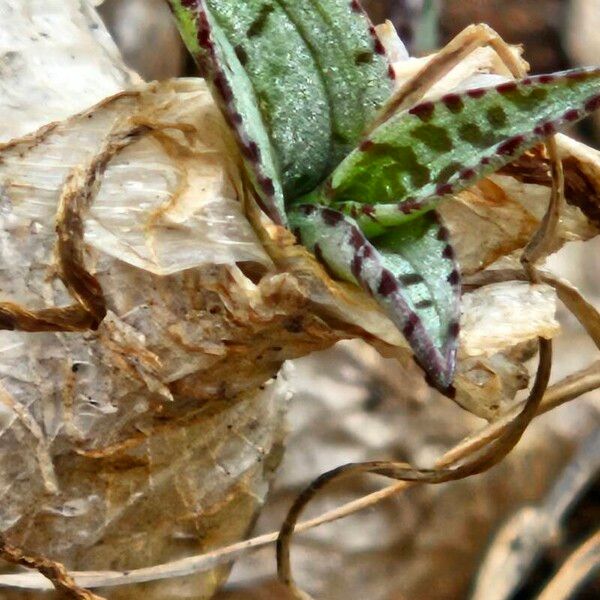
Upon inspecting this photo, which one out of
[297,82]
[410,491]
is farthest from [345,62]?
[410,491]

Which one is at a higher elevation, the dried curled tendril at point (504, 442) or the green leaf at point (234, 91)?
the green leaf at point (234, 91)

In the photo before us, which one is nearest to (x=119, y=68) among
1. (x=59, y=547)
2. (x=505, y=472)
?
(x=59, y=547)

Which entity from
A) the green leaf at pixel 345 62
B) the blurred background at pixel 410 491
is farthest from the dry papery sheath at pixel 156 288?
the blurred background at pixel 410 491

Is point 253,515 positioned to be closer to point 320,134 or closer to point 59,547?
point 59,547

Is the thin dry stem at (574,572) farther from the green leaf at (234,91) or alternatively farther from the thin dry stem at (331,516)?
the green leaf at (234,91)

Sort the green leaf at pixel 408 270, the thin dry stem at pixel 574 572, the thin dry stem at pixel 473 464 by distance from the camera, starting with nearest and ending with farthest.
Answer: the green leaf at pixel 408 270 → the thin dry stem at pixel 473 464 → the thin dry stem at pixel 574 572

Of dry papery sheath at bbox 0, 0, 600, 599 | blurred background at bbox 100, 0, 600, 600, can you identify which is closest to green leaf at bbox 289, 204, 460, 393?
dry papery sheath at bbox 0, 0, 600, 599

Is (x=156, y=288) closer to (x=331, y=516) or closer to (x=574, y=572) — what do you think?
(x=331, y=516)
